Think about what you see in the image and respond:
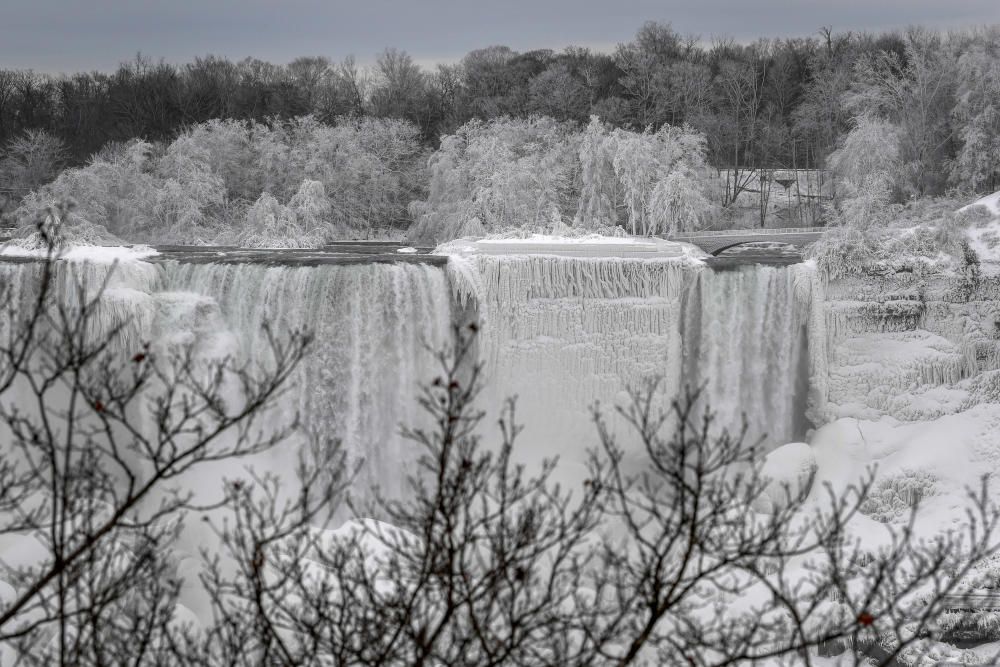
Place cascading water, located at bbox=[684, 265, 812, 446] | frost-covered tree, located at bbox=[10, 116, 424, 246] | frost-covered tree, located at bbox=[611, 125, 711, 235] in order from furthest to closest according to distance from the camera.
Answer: frost-covered tree, located at bbox=[10, 116, 424, 246]
frost-covered tree, located at bbox=[611, 125, 711, 235]
cascading water, located at bbox=[684, 265, 812, 446]

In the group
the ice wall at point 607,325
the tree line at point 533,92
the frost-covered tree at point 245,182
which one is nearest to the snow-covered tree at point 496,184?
the frost-covered tree at point 245,182

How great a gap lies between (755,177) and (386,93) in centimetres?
1720

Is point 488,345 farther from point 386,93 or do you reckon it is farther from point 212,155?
point 386,93

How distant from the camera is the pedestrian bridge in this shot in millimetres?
28550

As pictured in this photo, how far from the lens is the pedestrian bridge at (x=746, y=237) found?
93.7 ft

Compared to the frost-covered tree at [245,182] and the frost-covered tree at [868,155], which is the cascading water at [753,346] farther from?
the frost-covered tree at [245,182]

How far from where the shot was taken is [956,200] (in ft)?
87.5

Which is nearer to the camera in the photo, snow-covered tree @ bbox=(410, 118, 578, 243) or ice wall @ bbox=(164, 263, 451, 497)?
ice wall @ bbox=(164, 263, 451, 497)

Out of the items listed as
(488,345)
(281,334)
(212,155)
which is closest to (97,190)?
(212,155)

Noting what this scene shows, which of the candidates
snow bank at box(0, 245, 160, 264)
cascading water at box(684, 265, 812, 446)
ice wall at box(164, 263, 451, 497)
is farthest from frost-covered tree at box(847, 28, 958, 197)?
snow bank at box(0, 245, 160, 264)

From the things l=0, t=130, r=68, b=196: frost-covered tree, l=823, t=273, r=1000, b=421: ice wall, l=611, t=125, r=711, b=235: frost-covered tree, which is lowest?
l=823, t=273, r=1000, b=421: ice wall

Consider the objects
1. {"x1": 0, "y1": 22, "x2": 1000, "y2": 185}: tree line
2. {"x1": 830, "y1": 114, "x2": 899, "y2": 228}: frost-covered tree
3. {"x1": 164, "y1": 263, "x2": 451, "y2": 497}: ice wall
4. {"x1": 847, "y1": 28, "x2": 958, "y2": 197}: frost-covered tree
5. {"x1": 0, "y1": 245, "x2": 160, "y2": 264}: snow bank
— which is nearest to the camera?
{"x1": 0, "y1": 245, "x2": 160, "y2": 264}: snow bank

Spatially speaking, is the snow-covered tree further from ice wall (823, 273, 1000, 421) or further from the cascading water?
ice wall (823, 273, 1000, 421)

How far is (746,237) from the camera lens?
30.5 metres
